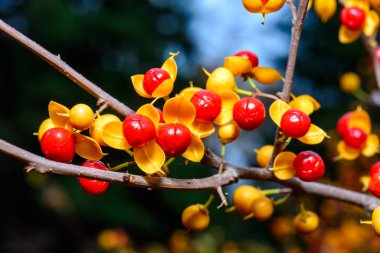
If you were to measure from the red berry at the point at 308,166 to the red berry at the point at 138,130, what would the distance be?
0.58 feet

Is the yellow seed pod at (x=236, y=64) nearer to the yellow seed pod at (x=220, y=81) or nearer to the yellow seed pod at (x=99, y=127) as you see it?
the yellow seed pod at (x=220, y=81)

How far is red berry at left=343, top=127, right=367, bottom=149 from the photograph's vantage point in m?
0.74

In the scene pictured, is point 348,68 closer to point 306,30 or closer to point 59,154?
point 306,30

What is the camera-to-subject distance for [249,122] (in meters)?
0.54

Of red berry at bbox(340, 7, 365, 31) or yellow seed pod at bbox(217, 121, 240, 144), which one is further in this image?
red berry at bbox(340, 7, 365, 31)

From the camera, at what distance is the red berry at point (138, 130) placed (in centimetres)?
48

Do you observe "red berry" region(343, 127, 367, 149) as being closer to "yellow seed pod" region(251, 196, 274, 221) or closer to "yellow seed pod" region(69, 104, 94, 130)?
"yellow seed pod" region(251, 196, 274, 221)

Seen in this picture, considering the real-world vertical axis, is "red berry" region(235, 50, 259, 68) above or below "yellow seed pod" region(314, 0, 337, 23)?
below

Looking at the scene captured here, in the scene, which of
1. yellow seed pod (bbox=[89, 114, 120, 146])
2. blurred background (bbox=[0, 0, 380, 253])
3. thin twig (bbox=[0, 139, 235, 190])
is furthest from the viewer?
blurred background (bbox=[0, 0, 380, 253])

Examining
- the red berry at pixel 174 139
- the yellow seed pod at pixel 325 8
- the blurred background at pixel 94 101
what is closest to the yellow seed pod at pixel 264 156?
the red berry at pixel 174 139

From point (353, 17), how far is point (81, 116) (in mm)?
530

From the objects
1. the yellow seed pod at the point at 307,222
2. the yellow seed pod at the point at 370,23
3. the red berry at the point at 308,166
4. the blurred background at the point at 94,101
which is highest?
the yellow seed pod at the point at 370,23

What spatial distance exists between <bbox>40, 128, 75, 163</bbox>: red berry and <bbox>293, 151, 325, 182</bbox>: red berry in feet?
0.84

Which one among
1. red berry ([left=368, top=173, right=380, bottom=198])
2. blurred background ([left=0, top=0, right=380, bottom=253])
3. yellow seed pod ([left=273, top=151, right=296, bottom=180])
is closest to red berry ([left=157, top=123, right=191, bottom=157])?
yellow seed pod ([left=273, top=151, right=296, bottom=180])
